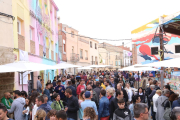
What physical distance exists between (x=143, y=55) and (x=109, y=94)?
25052 mm

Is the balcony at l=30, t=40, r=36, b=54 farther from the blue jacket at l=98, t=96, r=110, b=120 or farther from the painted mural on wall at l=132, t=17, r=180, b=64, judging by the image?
the painted mural on wall at l=132, t=17, r=180, b=64

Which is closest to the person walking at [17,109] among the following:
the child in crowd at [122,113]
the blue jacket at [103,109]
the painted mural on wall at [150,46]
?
the blue jacket at [103,109]

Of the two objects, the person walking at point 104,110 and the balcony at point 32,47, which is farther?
the balcony at point 32,47

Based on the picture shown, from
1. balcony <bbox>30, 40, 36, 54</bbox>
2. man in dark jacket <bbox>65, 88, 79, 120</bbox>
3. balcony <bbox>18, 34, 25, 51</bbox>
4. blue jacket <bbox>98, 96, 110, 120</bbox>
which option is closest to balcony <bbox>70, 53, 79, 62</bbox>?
balcony <bbox>30, 40, 36, 54</bbox>

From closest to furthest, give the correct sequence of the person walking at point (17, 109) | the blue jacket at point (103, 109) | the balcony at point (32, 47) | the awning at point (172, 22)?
the person walking at point (17, 109) < the blue jacket at point (103, 109) < the awning at point (172, 22) < the balcony at point (32, 47)

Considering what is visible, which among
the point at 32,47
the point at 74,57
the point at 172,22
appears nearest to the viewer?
the point at 172,22

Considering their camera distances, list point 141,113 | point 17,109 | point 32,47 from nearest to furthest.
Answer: point 141,113 → point 17,109 → point 32,47

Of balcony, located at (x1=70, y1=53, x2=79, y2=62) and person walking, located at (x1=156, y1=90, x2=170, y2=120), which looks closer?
person walking, located at (x1=156, y1=90, x2=170, y2=120)

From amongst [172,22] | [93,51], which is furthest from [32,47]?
[93,51]

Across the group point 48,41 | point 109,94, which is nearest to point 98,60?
point 48,41

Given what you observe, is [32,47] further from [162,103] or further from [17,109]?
[162,103]

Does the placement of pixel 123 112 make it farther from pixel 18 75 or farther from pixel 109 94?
pixel 18 75

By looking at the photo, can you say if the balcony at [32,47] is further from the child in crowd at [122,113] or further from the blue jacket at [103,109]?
the child in crowd at [122,113]

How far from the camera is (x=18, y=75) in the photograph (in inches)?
435
